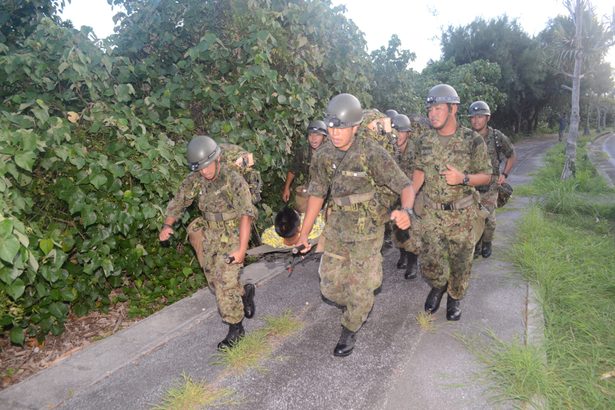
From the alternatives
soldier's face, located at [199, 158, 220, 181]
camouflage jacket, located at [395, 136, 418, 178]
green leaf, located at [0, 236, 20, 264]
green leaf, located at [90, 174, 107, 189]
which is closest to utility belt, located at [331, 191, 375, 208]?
soldier's face, located at [199, 158, 220, 181]

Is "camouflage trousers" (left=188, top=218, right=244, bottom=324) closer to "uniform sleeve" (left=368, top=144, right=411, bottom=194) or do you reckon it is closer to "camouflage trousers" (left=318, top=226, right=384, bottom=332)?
"camouflage trousers" (left=318, top=226, right=384, bottom=332)

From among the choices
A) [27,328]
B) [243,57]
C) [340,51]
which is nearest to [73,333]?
[27,328]

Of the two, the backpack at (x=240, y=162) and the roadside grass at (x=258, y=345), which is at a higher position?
the backpack at (x=240, y=162)

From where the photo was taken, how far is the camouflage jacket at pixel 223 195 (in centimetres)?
366

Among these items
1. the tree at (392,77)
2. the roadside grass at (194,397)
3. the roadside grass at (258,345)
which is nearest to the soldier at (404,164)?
the roadside grass at (258,345)

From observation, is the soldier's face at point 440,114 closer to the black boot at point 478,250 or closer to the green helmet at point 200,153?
the green helmet at point 200,153

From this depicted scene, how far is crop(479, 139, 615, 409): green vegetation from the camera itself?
9.86ft

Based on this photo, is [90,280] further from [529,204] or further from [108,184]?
[529,204]

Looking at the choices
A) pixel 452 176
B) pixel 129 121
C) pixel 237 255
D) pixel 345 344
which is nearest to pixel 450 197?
pixel 452 176

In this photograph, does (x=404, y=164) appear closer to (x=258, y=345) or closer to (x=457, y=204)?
(x=457, y=204)

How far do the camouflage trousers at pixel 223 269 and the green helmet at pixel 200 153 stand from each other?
551 millimetres

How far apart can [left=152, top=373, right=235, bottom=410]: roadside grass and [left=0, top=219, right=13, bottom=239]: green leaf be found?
A: 1492mm

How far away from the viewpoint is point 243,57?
19.5ft

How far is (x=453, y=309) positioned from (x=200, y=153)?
110 inches
